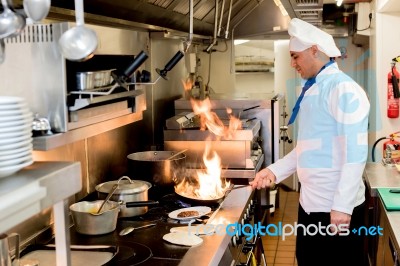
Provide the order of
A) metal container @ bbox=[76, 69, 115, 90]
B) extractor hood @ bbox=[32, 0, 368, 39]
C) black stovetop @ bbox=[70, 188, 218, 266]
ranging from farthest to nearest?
extractor hood @ bbox=[32, 0, 368, 39] < black stovetop @ bbox=[70, 188, 218, 266] < metal container @ bbox=[76, 69, 115, 90]

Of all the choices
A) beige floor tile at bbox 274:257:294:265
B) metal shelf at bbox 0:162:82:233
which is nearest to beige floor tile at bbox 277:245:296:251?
beige floor tile at bbox 274:257:294:265

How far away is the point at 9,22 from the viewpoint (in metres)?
1.25

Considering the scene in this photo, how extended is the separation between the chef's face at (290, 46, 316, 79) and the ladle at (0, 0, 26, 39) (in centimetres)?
176

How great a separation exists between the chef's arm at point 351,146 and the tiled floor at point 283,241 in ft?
5.78

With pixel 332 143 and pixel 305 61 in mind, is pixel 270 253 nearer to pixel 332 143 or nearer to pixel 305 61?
pixel 332 143

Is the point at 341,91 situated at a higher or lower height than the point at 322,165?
higher

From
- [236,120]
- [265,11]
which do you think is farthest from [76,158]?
[265,11]

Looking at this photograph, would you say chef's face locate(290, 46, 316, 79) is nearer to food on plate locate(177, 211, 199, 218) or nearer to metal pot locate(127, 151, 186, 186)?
metal pot locate(127, 151, 186, 186)

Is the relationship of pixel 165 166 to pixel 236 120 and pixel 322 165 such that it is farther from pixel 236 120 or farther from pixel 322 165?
pixel 236 120

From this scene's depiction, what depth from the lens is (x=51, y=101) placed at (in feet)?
5.14

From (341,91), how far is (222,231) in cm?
90

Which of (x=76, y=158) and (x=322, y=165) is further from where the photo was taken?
(x=322, y=165)

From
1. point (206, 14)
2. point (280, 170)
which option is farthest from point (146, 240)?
A: point (206, 14)

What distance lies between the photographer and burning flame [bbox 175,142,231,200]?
2801mm
